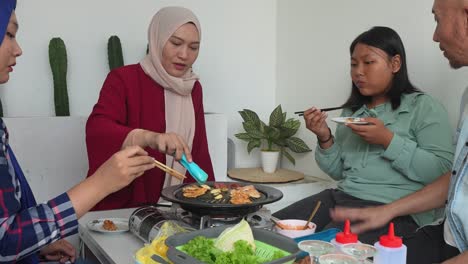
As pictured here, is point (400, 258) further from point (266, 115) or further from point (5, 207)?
point (266, 115)

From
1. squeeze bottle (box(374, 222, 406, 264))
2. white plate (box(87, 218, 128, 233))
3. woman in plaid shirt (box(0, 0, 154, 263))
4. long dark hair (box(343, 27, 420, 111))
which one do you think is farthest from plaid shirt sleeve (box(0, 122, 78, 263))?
long dark hair (box(343, 27, 420, 111))

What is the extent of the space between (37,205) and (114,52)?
1.58 metres

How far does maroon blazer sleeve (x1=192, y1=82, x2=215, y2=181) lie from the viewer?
2.09 meters

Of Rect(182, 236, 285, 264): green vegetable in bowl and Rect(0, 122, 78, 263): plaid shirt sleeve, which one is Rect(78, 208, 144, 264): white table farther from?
Rect(182, 236, 285, 264): green vegetable in bowl

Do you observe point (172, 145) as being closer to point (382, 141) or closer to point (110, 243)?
point (110, 243)

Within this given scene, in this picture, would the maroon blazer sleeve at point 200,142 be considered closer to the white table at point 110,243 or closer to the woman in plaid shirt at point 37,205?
the white table at point 110,243

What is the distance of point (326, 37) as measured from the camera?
2662 millimetres

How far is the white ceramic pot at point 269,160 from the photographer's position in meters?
2.76

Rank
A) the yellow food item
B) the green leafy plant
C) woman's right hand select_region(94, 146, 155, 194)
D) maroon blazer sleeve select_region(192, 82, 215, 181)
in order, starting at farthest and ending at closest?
the green leafy plant → maroon blazer sleeve select_region(192, 82, 215, 181) → woman's right hand select_region(94, 146, 155, 194) → the yellow food item

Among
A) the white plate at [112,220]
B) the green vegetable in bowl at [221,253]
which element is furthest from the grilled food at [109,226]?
the green vegetable in bowl at [221,253]

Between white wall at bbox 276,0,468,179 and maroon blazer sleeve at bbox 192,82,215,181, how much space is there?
85cm

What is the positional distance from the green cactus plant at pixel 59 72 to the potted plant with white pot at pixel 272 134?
3.34 feet

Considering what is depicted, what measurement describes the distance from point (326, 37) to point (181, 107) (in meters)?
1.06

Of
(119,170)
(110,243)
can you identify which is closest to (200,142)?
(110,243)
